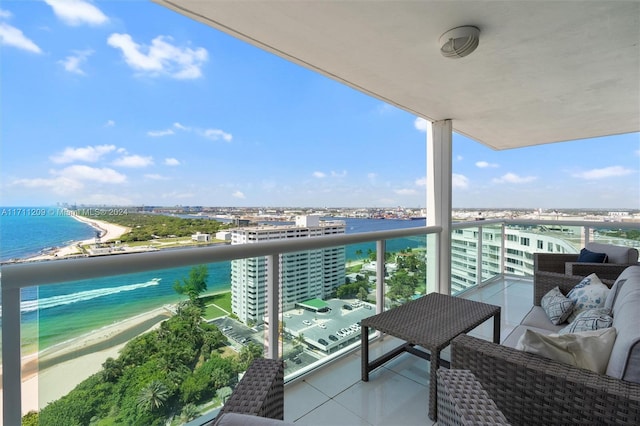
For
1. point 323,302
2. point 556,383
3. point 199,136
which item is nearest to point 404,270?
point 323,302

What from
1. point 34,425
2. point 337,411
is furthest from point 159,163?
point 337,411

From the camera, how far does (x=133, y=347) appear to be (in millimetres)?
1413

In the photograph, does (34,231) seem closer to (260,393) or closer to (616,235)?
(260,393)

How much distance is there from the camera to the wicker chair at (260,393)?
0.88 metres

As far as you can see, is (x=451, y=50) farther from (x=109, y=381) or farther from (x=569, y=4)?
(x=109, y=381)

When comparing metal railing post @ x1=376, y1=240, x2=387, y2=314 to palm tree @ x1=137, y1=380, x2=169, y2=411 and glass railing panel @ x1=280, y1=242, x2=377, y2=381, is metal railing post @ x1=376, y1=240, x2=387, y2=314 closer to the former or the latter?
glass railing panel @ x1=280, y1=242, x2=377, y2=381

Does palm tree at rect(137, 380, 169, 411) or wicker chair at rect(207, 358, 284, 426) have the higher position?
wicker chair at rect(207, 358, 284, 426)

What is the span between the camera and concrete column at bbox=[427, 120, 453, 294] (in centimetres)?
347

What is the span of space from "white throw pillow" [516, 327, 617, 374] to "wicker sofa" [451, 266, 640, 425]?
0.04 metres

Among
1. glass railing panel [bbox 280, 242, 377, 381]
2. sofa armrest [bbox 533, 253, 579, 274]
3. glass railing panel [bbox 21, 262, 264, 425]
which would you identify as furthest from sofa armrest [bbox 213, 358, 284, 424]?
sofa armrest [bbox 533, 253, 579, 274]

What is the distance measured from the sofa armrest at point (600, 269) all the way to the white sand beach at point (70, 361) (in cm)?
375

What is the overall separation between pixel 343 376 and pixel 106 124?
406cm

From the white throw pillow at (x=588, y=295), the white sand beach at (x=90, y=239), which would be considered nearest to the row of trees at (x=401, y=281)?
the white throw pillow at (x=588, y=295)

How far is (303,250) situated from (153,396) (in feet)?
4.04
